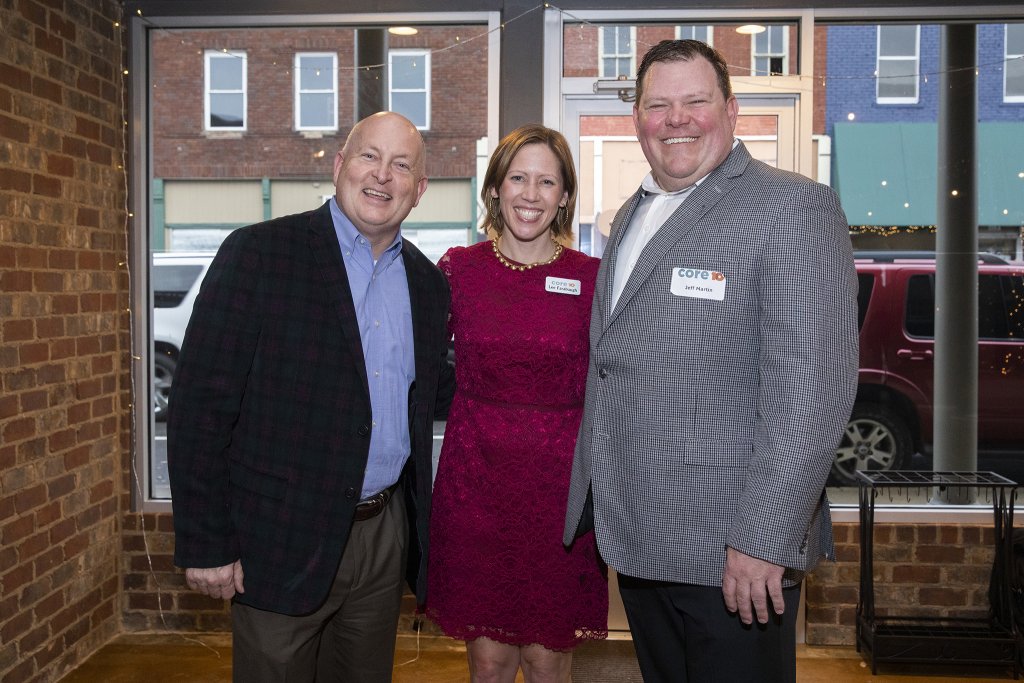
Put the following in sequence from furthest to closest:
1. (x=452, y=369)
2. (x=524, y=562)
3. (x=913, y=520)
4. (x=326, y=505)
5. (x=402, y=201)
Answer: (x=913, y=520) → (x=452, y=369) → (x=524, y=562) → (x=402, y=201) → (x=326, y=505)

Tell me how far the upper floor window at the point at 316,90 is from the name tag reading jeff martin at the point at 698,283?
2548mm

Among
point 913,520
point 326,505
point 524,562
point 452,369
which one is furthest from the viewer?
point 913,520

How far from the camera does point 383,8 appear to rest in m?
3.96

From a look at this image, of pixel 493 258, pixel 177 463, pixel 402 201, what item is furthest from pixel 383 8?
pixel 177 463

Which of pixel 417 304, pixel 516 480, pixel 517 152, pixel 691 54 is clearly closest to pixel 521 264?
pixel 517 152

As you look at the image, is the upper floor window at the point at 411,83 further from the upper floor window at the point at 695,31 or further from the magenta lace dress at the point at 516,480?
the magenta lace dress at the point at 516,480

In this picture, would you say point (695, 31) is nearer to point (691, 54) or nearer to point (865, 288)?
point (865, 288)

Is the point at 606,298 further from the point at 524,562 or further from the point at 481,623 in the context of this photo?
the point at 481,623

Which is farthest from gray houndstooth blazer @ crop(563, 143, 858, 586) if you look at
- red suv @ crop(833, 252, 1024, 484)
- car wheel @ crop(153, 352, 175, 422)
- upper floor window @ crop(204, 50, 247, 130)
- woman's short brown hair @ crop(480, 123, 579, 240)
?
car wheel @ crop(153, 352, 175, 422)

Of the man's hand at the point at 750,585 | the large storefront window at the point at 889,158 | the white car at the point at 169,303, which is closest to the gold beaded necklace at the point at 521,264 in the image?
the man's hand at the point at 750,585

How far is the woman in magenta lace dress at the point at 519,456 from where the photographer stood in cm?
251

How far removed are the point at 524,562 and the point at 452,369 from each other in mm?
625

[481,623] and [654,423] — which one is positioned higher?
[654,423]

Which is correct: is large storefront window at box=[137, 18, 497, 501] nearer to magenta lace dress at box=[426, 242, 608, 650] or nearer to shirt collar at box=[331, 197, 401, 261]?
magenta lace dress at box=[426, 242, 608, 650]
